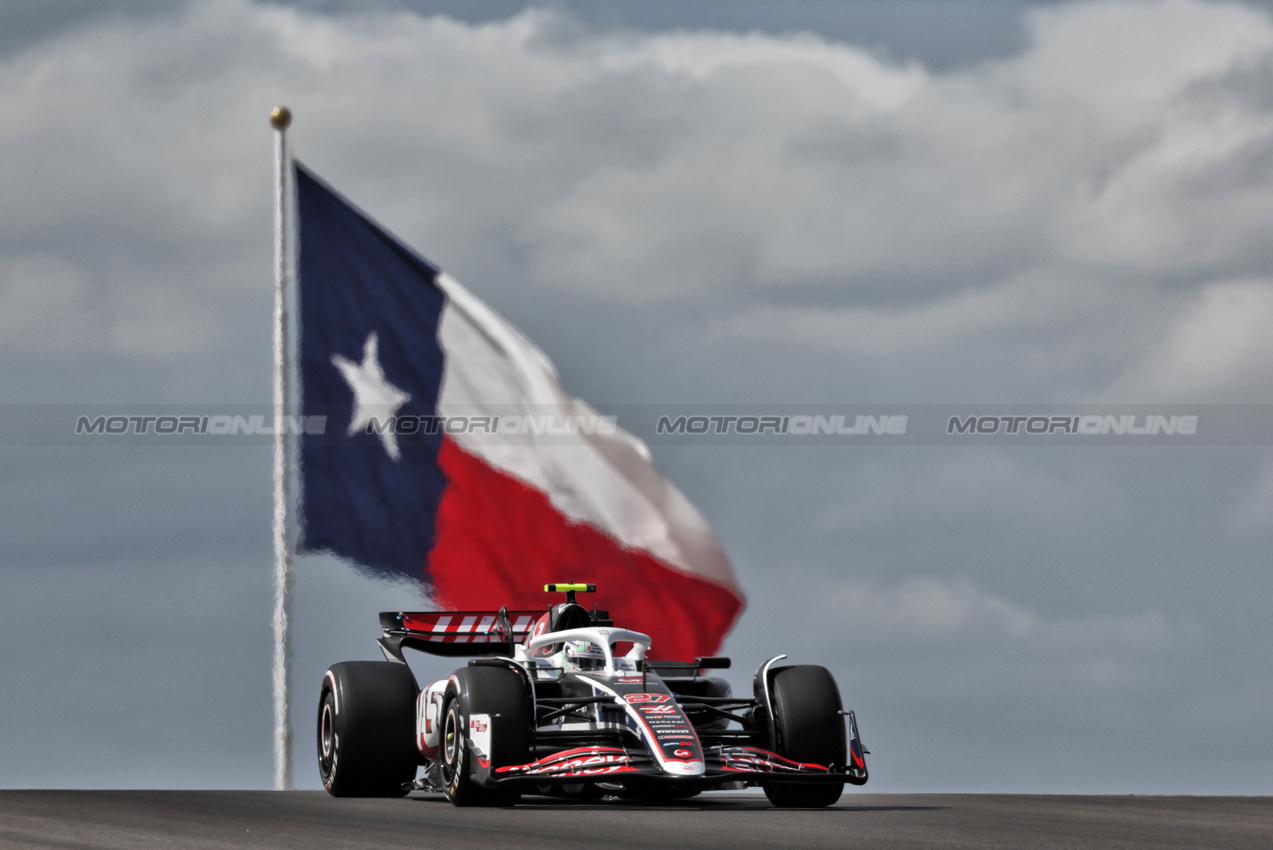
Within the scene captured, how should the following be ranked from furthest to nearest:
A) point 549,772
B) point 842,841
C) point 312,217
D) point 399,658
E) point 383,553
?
point 312,217, point 383,553, point 399,658, point 549,772, point 842,841

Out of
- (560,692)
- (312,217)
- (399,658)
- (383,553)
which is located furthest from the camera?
(312,217)

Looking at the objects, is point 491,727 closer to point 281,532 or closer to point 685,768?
point 685,768

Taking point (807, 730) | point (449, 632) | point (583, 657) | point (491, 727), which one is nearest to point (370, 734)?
point (449, 632)

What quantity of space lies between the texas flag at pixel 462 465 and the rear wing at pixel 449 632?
175 cm

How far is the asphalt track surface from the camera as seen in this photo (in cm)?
1334

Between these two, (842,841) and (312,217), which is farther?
(312,217)

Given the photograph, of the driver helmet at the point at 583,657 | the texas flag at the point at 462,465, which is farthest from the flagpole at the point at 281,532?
the driver helmet at the point at 583,657

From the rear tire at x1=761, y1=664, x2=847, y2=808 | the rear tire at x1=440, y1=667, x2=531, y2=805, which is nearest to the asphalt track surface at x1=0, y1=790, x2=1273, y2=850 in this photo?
the rear tire at x1=440, y1=667, x2=531, y2=805

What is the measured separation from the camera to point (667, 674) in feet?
66.6

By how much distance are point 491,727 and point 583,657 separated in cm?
222

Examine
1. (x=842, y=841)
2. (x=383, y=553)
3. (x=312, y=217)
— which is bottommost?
Result: (x=842, y=841)

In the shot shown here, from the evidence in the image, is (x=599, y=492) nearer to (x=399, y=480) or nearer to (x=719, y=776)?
(x=399, y=480)

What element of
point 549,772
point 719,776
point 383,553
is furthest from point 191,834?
point 383,553

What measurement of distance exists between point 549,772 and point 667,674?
3.12 meters
